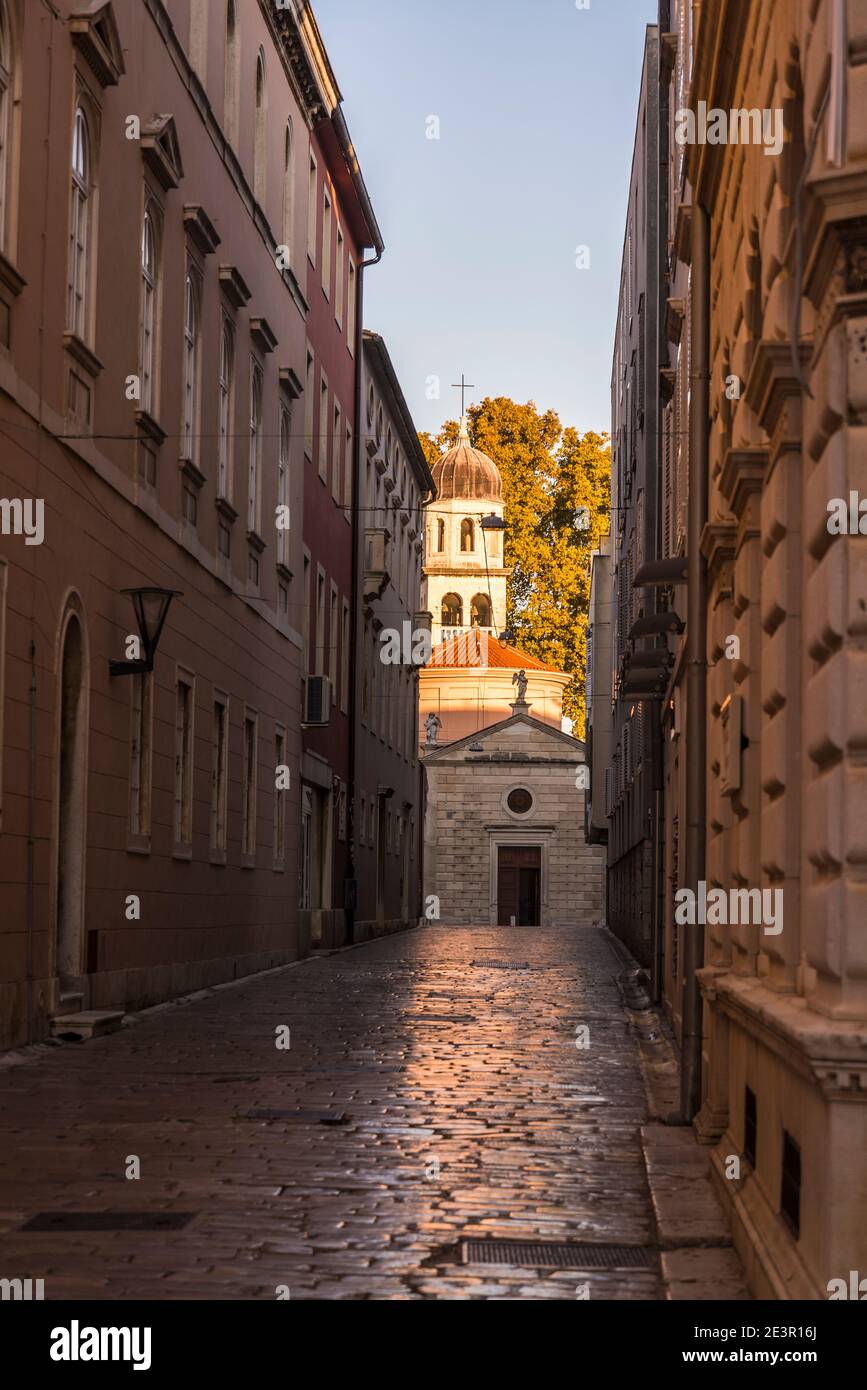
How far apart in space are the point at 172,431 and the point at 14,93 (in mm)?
6202

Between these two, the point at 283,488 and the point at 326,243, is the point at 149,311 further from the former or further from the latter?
the point at 326,243

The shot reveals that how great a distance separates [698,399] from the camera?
11.8 m

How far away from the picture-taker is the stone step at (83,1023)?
50.0 feet

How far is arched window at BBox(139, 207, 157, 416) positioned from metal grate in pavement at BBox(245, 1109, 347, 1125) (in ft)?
30.4

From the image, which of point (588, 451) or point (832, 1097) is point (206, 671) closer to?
point (832, 1097)

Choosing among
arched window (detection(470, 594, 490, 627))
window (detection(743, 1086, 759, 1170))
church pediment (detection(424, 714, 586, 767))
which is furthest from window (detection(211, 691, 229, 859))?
arched window (detection(470, 594, 490, 627))

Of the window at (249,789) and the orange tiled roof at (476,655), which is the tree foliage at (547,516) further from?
the window at (249,789)

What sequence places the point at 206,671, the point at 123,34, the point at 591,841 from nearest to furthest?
the point at 123,34, the point at 206,671, the point at 591,841

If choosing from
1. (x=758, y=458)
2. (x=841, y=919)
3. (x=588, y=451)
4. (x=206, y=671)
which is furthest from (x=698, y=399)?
(x=588, y=451)

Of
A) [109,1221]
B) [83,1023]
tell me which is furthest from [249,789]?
[109,1221]

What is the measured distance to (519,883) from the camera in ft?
258

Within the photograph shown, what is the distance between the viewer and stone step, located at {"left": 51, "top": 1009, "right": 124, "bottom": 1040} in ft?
50.0

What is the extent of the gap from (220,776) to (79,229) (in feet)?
28.4

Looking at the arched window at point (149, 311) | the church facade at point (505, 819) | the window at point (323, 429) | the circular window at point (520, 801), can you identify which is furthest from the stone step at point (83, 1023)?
the circular window at point (520, 801)
